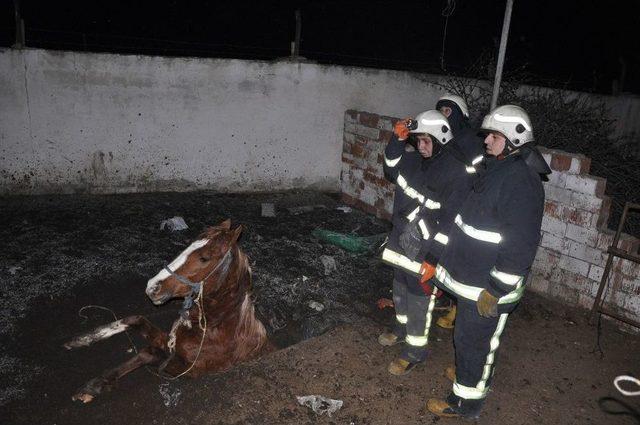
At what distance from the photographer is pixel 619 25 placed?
625 inches

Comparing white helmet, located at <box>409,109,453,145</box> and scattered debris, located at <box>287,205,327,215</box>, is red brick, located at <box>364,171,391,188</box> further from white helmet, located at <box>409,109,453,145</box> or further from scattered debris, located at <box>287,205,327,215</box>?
white helmet, located at <box>409,109,453,145</box>

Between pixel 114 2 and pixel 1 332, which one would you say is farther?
pixel 114 2

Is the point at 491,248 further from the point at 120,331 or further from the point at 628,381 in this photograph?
the point at 120,331

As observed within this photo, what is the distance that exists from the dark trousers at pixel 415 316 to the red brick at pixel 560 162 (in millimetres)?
2209

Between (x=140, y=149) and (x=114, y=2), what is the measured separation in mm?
7951

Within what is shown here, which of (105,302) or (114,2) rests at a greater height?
(114,2)

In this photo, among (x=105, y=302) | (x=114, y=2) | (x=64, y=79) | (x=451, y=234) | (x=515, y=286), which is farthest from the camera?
(x=114, y=2)

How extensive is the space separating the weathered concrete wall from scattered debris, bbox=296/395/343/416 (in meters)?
5.13

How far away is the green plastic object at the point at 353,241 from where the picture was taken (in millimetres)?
5754

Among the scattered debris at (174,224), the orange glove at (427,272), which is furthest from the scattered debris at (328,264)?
the scattered debris at (174,224)

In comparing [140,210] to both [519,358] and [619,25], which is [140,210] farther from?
[619,25]

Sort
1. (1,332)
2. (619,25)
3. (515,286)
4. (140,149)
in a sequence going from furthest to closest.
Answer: (619,25) < (140,149) < (1,332) < (515,286)

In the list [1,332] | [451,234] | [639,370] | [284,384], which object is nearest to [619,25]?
[639,370]

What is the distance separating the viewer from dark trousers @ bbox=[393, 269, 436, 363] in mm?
3570
